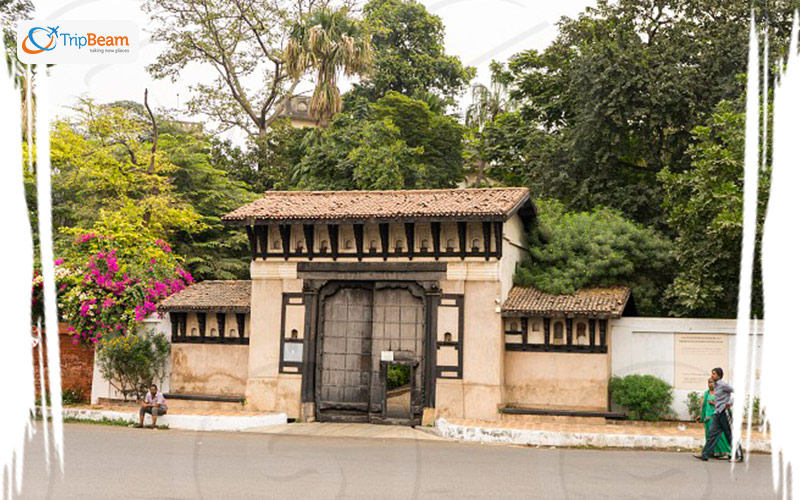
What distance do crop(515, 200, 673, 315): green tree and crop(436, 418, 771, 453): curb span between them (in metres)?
4.44

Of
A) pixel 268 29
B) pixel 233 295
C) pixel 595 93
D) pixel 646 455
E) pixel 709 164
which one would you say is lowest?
pixel 646 455

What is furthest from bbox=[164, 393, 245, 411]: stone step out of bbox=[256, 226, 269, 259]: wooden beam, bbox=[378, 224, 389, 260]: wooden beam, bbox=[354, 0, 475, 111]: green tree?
bbox=[354, 0, 475, 111]: green tree

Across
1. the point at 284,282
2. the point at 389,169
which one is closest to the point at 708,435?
A: the point at 284,282

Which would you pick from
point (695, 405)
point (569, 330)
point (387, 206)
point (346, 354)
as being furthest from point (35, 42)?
point (695, 405)

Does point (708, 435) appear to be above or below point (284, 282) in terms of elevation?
below

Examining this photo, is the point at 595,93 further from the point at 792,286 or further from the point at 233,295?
the point at 792,286

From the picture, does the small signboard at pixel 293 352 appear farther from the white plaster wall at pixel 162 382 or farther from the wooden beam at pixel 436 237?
the wooden beam at pixel 436 237

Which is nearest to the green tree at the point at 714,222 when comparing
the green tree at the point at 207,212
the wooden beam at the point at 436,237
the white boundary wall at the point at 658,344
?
the white boundary wall at the point at 658,344

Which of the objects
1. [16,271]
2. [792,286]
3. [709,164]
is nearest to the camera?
[16,271]

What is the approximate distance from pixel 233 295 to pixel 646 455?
11176mm

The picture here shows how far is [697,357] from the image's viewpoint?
62.6ft

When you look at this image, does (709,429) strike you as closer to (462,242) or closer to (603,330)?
(603,330)

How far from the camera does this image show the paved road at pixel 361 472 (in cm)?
1061

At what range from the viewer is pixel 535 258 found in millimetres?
21750
